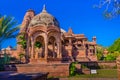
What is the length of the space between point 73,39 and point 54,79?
90.8 ft

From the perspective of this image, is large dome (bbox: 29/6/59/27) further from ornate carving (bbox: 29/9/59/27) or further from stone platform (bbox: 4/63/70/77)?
stone platform (bbox: 4/63/70/77)

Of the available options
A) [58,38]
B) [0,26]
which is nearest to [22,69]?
[58,38]

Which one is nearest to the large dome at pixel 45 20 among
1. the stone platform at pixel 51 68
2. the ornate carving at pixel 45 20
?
the ornate carving at pixel 45 20

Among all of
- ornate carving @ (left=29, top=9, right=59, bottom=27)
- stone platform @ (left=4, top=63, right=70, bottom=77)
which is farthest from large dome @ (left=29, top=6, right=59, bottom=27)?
stone platform @ (left=4, top=63, right=70, bottom=77)

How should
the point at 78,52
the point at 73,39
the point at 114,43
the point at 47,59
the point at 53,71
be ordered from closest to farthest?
the point at 53,71
the point at 47,59
the point at 78,52
the point at 73,39
the point at 114,43

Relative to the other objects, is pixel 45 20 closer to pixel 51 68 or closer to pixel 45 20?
pixel 45 20

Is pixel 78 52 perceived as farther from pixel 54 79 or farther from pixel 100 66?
pixel 54 79

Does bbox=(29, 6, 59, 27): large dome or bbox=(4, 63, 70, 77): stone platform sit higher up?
bbox=(29, 6, 59, 27): large dome

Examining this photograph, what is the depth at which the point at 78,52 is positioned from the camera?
40.3m

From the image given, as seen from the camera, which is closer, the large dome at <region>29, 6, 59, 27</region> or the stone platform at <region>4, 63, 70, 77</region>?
the stone platform at <region>4, 63, 70, 77</region>

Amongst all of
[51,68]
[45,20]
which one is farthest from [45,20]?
[51,68]

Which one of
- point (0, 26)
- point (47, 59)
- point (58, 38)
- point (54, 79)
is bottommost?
point (54, 79)

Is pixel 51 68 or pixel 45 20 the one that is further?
pixel 45 20

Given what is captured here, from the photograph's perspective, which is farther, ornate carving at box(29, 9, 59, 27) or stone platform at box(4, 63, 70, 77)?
ornate carving at box(29, 9, 59, 27)
